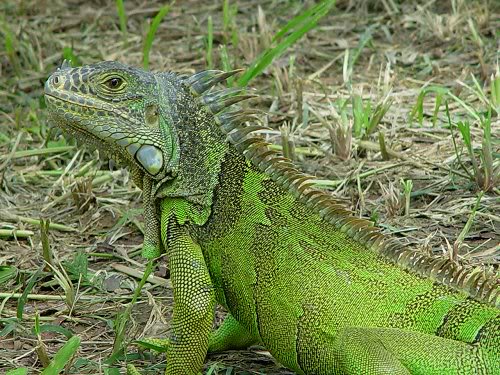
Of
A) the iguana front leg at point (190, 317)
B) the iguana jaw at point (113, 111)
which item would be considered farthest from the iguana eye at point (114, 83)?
the iguana front leg at point (190, 317)

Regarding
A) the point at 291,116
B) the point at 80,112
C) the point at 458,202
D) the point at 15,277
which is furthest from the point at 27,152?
the point at 458,202

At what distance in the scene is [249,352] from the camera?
18.3 ft

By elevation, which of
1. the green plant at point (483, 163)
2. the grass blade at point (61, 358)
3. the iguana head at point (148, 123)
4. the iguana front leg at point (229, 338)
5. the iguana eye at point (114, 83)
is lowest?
the iguana front leg at point (229, 338)

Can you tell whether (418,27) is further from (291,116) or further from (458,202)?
(458,202)

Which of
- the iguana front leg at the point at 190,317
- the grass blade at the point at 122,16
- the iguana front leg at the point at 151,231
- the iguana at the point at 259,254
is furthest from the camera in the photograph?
the grass blade at the point at 122,16

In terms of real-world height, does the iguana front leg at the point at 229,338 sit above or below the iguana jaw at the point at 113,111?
below

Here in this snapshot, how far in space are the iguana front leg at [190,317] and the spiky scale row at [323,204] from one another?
0.68 meters

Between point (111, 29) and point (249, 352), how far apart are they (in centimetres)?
565

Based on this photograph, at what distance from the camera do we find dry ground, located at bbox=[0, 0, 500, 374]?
5.95 m

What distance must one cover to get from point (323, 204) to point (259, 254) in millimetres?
432

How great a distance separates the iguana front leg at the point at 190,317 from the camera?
489 cm

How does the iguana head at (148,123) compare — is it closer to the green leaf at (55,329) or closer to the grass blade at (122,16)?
the green leaf at (55,329)

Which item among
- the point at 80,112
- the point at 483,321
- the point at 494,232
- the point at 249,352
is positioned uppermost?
the point at 80,112

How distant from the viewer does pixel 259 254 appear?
4.93m
